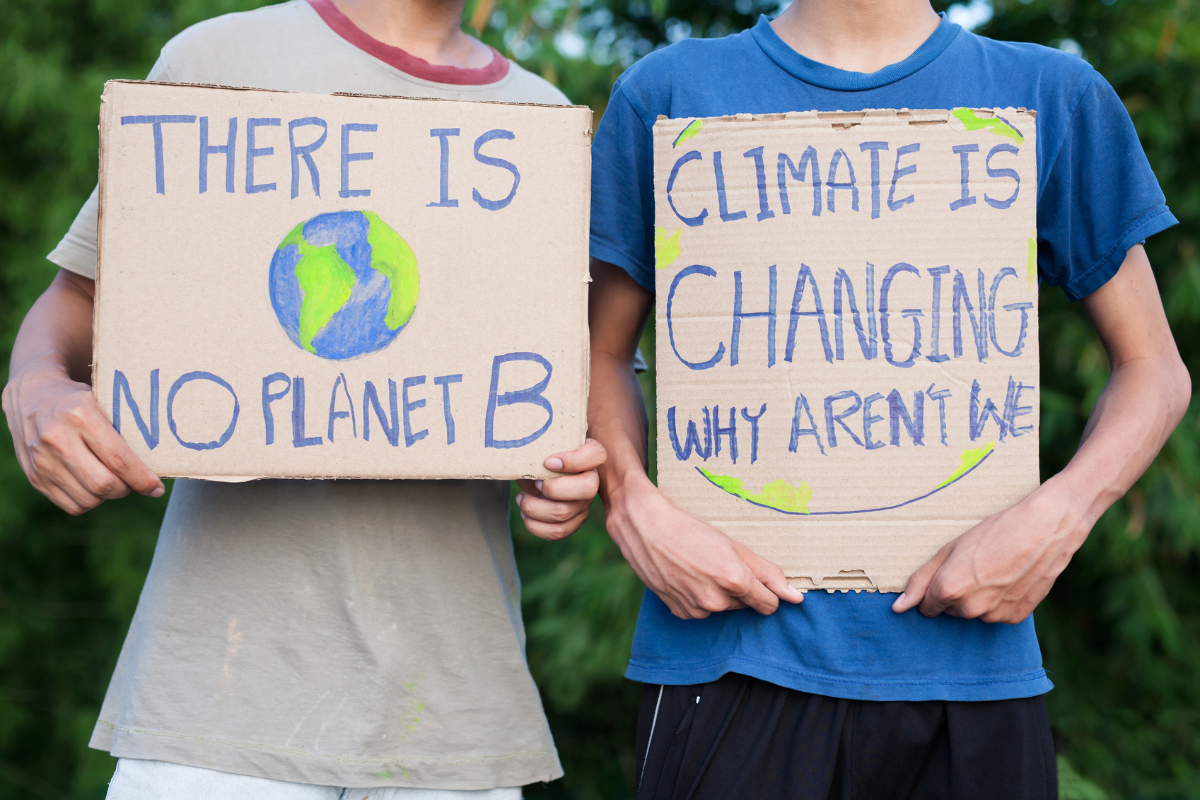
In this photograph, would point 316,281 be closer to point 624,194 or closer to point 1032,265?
point 624,194

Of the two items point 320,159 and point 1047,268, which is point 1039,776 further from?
point 320,159

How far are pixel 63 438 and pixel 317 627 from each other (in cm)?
35

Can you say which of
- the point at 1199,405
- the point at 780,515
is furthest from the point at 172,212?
the point at 1199,405

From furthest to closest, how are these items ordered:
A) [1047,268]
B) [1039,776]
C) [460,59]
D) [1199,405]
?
[1199,405] < [460,59] < [1047,268] < [1039,776]

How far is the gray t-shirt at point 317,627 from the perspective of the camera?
43.0 inches

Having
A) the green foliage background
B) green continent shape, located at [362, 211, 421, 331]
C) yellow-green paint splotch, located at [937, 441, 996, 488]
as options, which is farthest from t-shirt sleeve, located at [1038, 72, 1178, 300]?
the green foliage background

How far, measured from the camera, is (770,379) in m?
1.04

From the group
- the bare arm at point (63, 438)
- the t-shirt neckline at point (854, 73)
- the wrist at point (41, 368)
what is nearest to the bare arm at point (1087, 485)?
the t-shirt neckline at point (854, 73)

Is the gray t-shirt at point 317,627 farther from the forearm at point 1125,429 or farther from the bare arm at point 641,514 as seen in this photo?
the forearm at point 1125,429

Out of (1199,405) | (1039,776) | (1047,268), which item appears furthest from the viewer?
(1199,405)

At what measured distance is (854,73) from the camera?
1103 millimetres

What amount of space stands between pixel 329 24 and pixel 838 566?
0.93m

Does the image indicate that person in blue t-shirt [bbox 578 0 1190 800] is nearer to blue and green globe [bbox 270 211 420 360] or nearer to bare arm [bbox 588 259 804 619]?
bare arm [bbox 588 259 804 619]

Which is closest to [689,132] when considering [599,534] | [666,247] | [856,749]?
[666,247]
